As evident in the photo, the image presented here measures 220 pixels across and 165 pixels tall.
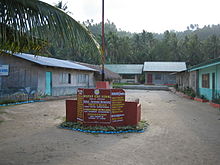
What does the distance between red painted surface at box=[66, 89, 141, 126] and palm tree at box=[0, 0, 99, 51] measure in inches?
135

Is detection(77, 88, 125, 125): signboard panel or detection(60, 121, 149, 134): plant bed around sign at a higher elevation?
detection(77, 88, 125, 125): signboard panel

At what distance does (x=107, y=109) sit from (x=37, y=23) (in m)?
4.09

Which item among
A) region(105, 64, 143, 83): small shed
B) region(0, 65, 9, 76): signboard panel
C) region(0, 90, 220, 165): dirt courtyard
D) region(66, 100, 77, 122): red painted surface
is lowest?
region(0, 90, 220, 165): dirt courtyard

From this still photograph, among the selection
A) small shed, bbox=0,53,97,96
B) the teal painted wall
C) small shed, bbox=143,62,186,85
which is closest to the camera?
the teal painted wall

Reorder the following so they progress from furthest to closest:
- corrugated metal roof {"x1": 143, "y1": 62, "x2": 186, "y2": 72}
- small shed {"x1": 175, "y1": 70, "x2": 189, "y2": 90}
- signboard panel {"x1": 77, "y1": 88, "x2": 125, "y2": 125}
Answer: corrugated metal roof {"x1": 143, "y1": 62, "x2": 186, "y2": 72} → small shed {"x1": 175, "y1": 70, "x2": 189, "y2": 90} → signboard panel {"x1": 77, "y1": 88, "x2": 125, "y2": 125}

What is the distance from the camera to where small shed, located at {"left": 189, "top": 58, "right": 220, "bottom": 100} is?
13.2 meters

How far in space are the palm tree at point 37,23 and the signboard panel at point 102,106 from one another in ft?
11.1

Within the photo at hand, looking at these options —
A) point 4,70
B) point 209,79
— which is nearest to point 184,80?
point 209,79

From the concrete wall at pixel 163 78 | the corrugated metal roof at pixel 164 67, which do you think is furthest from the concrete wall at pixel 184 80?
the concrete wall at pixel 163 78

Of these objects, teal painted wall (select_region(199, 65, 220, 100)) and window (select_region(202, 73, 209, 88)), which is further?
window (select_region(202, 73, 209, 88))

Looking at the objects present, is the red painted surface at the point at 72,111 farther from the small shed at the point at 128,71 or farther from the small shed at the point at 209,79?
the small shed at the point at 128,71

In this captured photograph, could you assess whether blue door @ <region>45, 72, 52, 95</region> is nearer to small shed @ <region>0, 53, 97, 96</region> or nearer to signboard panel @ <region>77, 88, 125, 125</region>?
small shed @ <region>0, 53, 97, 96</region>

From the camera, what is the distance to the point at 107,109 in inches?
267

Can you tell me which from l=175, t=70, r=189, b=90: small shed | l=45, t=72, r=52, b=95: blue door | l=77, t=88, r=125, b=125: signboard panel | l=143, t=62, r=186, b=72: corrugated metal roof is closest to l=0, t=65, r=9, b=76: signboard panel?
l=45, t=72, r=52, b=95: blue door
